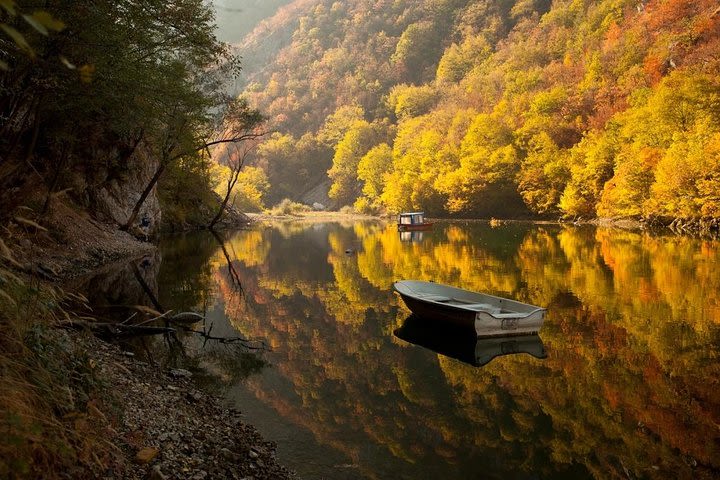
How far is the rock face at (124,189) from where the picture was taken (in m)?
29.9

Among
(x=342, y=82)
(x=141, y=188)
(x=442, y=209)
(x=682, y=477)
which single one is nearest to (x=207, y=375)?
(x=682, y=477)

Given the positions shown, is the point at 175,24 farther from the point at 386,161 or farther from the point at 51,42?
the point at 386,161

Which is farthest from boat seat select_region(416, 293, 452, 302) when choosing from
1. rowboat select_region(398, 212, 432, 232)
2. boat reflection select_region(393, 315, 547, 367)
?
rowboat select_region(398, 212, 432, 232)

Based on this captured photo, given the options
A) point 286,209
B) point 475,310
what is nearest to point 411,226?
point 475,310

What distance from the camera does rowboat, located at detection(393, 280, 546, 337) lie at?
1359 cm

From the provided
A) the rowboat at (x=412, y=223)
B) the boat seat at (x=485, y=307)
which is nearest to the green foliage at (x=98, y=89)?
the boat seat at (x=485, y=307)

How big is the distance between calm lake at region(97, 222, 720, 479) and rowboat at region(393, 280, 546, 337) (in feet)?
1.32

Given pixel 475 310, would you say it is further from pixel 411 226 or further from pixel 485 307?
pixel 411 226

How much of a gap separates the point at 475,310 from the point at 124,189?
2702 centimetres

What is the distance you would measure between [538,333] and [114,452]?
11.9 meters

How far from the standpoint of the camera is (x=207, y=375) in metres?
11.0

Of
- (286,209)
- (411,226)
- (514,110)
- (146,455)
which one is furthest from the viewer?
(286,209)

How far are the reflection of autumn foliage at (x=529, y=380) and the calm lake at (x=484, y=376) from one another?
0.13ft

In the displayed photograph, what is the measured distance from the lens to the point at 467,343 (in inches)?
547
